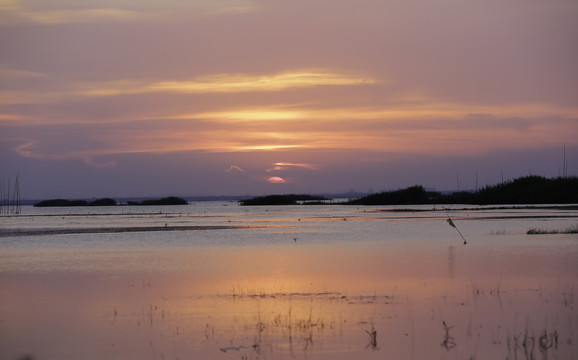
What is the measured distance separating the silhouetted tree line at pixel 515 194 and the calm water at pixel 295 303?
3134 inches

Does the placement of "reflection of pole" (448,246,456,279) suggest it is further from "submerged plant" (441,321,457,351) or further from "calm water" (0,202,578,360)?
"submerged plant" (441,321,457,351)

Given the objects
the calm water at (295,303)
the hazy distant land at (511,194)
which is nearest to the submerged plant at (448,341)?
the calm water at (295,303)

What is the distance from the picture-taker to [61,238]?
4581 cm

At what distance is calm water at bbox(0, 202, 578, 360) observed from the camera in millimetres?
12977

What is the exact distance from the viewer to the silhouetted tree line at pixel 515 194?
354 ft

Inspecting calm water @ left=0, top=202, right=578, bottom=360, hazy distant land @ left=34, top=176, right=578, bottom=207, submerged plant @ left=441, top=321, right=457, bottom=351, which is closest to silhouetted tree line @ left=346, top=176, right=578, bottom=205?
hazy distant land @ left=34, top=176, right=578, bottom=207

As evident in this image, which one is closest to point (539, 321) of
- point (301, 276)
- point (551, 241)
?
point (301, 276)

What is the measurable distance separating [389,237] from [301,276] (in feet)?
62.8

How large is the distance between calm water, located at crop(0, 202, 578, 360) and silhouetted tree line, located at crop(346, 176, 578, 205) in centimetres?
7961

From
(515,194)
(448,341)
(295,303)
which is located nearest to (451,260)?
(295,303)

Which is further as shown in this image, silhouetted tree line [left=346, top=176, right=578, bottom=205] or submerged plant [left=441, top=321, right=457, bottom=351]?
silhouetted tree line [left=346, top=176, right=578, bottom=205]

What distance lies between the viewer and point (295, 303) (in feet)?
58.1

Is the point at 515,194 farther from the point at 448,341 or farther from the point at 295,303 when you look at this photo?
the point at 448,341

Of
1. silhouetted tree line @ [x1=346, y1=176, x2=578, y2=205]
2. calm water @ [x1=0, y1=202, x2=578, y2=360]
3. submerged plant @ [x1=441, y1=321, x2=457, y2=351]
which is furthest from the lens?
silhouetted tree line @ [x1=346, y1=176, x2=578, y2=205]
